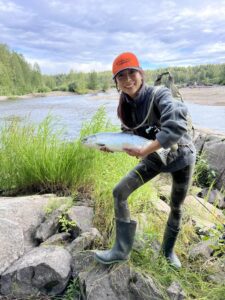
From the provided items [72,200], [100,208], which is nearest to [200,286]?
[100,208]

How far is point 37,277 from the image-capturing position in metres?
3.22

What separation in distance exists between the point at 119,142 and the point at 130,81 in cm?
46

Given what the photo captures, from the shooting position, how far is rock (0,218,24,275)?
3.44m

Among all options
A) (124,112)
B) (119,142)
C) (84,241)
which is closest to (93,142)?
(119,142)

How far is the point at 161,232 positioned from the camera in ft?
13.1

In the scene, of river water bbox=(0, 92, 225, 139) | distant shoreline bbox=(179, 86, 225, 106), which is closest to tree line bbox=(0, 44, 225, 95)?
distant shoreline bbox=(179, 86, 225, 106)

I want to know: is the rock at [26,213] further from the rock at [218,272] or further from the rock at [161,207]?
the rock at [218,272]

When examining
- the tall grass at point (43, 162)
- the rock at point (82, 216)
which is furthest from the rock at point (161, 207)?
the tall grass at point (43, 162)

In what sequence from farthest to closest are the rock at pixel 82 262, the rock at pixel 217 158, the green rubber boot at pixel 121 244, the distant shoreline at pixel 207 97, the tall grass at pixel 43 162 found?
the distant shoreline at pixel 207 97
the rock at pixel 217 158
the tall grass at pixel 43 162
the rock at pixel 82 262
the green rubber boot at pixel 121 244

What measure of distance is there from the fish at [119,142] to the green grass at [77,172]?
1154mm

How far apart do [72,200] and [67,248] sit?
91 cm

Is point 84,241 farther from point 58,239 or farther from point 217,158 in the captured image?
point 217,158

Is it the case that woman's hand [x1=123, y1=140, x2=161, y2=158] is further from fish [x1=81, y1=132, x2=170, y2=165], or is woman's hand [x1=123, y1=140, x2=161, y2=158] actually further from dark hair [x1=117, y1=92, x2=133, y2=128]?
dark hair [x1=117, y1=92, x2=133, y2=128]

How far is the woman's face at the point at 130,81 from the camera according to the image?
273cm
